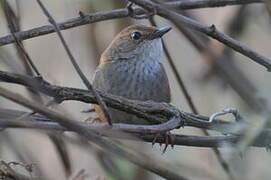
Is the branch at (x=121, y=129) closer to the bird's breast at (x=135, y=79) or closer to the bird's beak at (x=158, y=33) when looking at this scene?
the bird's breast at (x=135, y=79)

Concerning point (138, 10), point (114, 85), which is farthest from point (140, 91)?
point (138, 10)

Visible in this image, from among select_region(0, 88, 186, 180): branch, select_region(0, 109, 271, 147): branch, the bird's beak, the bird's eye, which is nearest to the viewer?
select_region(0, 88, 186, 180): branch

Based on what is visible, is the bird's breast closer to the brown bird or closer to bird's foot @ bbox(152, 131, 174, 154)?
the brown bird

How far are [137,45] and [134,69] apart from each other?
0.38 meters

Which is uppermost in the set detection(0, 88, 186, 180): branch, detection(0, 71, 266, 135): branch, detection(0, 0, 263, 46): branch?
detection(0, 88, 186, 180): branch

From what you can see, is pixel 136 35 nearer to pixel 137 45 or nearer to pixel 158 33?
pixel 137 45

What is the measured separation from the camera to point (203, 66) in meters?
4.89

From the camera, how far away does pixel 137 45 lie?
546 cm

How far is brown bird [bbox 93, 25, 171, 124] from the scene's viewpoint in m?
4.91

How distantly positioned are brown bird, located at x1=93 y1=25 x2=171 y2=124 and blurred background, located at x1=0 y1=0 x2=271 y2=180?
26 cm

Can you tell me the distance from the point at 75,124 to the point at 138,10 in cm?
209

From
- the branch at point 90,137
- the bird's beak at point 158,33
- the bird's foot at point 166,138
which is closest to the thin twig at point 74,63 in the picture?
the branch at point 90,137

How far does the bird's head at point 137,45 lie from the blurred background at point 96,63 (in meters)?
0.23

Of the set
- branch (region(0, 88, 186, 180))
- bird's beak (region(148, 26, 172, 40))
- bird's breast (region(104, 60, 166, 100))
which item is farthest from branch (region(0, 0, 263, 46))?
branch (region(0, 88, 186, 180))
